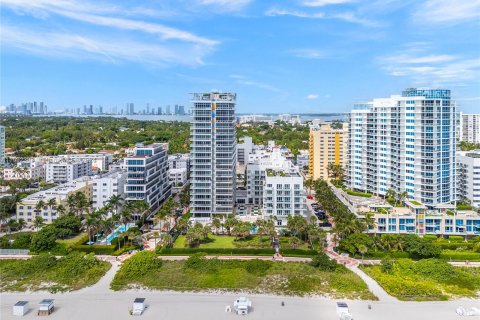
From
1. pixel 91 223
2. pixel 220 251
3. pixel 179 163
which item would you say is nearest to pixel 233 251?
pixel 220 251

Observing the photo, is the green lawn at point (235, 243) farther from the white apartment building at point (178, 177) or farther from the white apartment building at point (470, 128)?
the white apartment building at point (470, 128)

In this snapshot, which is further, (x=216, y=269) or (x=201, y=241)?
(x=201, y=241)

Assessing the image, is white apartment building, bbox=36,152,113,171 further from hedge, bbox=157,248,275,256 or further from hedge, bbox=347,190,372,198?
hedge, bbox=347,190,372,198

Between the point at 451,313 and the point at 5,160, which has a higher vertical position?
the point at 5,160

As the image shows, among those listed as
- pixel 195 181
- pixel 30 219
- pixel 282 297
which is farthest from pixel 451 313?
pixel 30 219

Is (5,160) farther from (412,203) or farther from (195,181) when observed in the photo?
(412,203)

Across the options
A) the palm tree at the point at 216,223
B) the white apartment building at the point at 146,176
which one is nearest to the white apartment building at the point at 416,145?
the palm tree at the point at 216,223

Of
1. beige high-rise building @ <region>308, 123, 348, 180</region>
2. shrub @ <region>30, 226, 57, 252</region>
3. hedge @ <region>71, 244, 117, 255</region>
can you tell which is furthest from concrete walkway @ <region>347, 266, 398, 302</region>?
beige high-rise building @ <region>308, 123, 348, 180</region>
